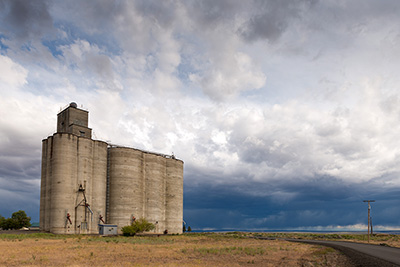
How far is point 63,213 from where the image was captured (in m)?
69.8

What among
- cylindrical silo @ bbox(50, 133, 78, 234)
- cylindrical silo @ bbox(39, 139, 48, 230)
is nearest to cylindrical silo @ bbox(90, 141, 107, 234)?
cylindrical silo @ bbox(50, 133, 78, 234)

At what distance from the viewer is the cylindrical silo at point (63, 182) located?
228ft

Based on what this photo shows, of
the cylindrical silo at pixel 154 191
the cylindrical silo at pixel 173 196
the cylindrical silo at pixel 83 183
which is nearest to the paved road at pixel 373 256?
the cylindrical silo at pixel 83 183

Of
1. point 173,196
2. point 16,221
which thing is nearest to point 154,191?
point 173,196

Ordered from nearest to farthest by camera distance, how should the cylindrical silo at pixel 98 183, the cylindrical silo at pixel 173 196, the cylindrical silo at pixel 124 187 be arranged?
the cylindrical silo at pixel 98 183 → the cylindrical silo at pixel 124 187 → the cylindrical silo at pixel 173 196

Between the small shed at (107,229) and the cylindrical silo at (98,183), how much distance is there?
2921 millimetres

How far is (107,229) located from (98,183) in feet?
35.5

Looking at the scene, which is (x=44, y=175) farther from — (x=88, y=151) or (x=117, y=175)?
(x=117, y=175)

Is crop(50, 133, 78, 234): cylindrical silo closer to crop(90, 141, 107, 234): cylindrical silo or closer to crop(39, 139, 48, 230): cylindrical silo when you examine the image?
crop(39, 139, 48, 230): cylindrical silo

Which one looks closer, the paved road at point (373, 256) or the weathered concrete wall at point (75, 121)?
the paved road at point (373, 256)

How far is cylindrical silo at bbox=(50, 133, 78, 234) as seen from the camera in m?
69.4

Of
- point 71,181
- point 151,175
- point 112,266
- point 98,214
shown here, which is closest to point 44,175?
point 71,181

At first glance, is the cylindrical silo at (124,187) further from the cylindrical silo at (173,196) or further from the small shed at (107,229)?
the cylindrical silo at (173,196)

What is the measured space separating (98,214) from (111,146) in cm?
1775
